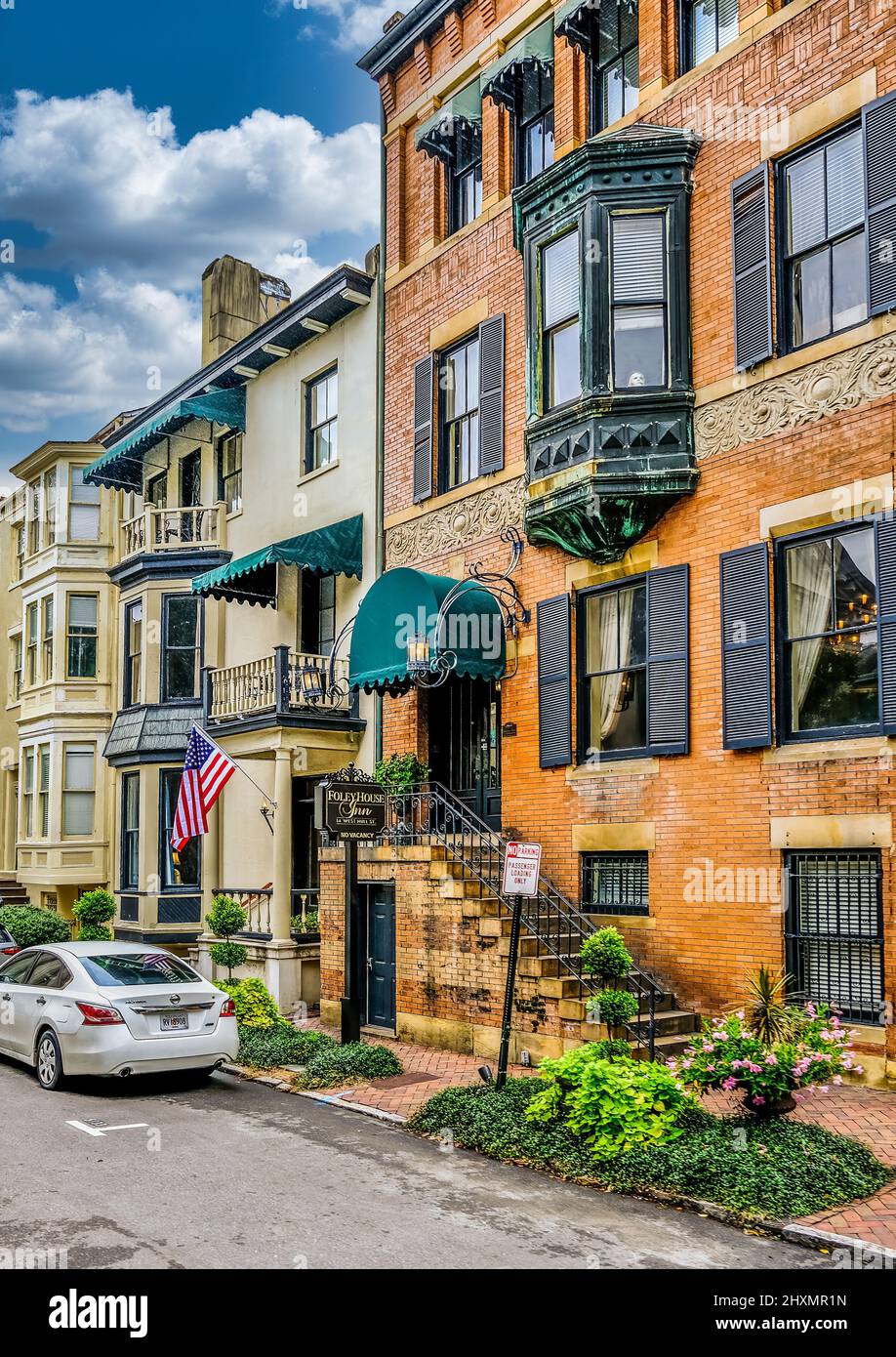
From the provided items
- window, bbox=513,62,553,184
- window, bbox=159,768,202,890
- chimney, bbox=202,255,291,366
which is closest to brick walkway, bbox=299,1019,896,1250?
window, bbox=159,768,202,890

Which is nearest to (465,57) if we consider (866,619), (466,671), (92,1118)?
(466,671)

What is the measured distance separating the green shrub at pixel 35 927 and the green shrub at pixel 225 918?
885 centimetres

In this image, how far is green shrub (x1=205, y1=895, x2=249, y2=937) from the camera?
18.0m

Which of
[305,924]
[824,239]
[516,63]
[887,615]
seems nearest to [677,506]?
[824,239]

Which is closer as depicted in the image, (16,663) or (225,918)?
(225,918)

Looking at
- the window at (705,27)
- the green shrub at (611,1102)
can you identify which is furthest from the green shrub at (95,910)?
the window at (705,27)

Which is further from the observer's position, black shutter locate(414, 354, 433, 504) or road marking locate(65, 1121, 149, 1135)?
black shutter locate(414, 354, 433, 504)

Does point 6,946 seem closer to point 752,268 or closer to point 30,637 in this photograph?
point 30,637

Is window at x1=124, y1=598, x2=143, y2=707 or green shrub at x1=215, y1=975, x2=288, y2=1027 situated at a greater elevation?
window at x1=124, y1=598, x2=143, y2=707

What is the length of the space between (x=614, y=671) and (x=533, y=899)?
2.87m

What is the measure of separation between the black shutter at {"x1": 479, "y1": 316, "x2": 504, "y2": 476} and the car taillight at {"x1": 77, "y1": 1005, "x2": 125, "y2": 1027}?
28.1 ft

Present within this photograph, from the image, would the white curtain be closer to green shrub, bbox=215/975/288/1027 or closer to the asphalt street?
the asphalt street

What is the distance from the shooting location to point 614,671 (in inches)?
570

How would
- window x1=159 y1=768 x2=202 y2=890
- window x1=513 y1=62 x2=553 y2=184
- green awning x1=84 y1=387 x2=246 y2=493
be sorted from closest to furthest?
window x1=513 y1=62 x2=553 y2=184 → green awning x1=84 y1=387 x2=246 y2=493 → window x1=159 y1=768 x2=202 y2=890
